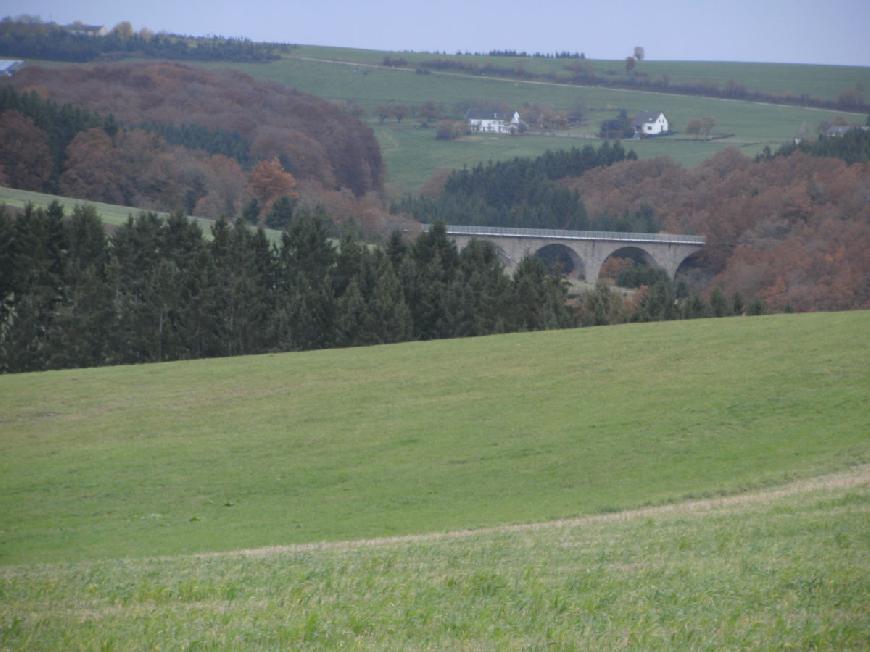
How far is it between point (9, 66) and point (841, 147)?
113m

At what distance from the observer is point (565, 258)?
Answer: 5842 inches

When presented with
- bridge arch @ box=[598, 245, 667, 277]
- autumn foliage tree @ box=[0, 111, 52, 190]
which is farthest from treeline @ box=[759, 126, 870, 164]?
autumn foliage tree @ box=[0, 111, 52, 190]

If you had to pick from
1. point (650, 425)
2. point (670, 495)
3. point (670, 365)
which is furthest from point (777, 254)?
point (670, 495)

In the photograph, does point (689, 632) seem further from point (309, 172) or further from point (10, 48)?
point (309, 172)

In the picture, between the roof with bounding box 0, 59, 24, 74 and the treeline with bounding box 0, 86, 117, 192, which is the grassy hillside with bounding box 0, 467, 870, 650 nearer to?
the treeline with bounding box 0, 86, 117, 192

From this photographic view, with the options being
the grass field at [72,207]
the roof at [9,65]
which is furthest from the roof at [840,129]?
the roof at [9,65]

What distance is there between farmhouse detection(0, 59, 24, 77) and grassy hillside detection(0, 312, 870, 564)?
331ft

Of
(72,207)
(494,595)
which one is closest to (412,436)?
(494,595)

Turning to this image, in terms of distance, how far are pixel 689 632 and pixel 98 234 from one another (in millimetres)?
55616

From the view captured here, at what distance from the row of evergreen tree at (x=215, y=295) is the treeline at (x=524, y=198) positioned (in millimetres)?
85607

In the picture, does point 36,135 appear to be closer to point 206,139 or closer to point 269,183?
point 269,183

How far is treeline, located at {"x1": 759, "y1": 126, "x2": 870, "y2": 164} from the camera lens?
5694 inches

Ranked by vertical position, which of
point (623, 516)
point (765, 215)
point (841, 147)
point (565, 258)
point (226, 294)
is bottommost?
point (565, 258)

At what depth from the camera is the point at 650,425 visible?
102 ft
